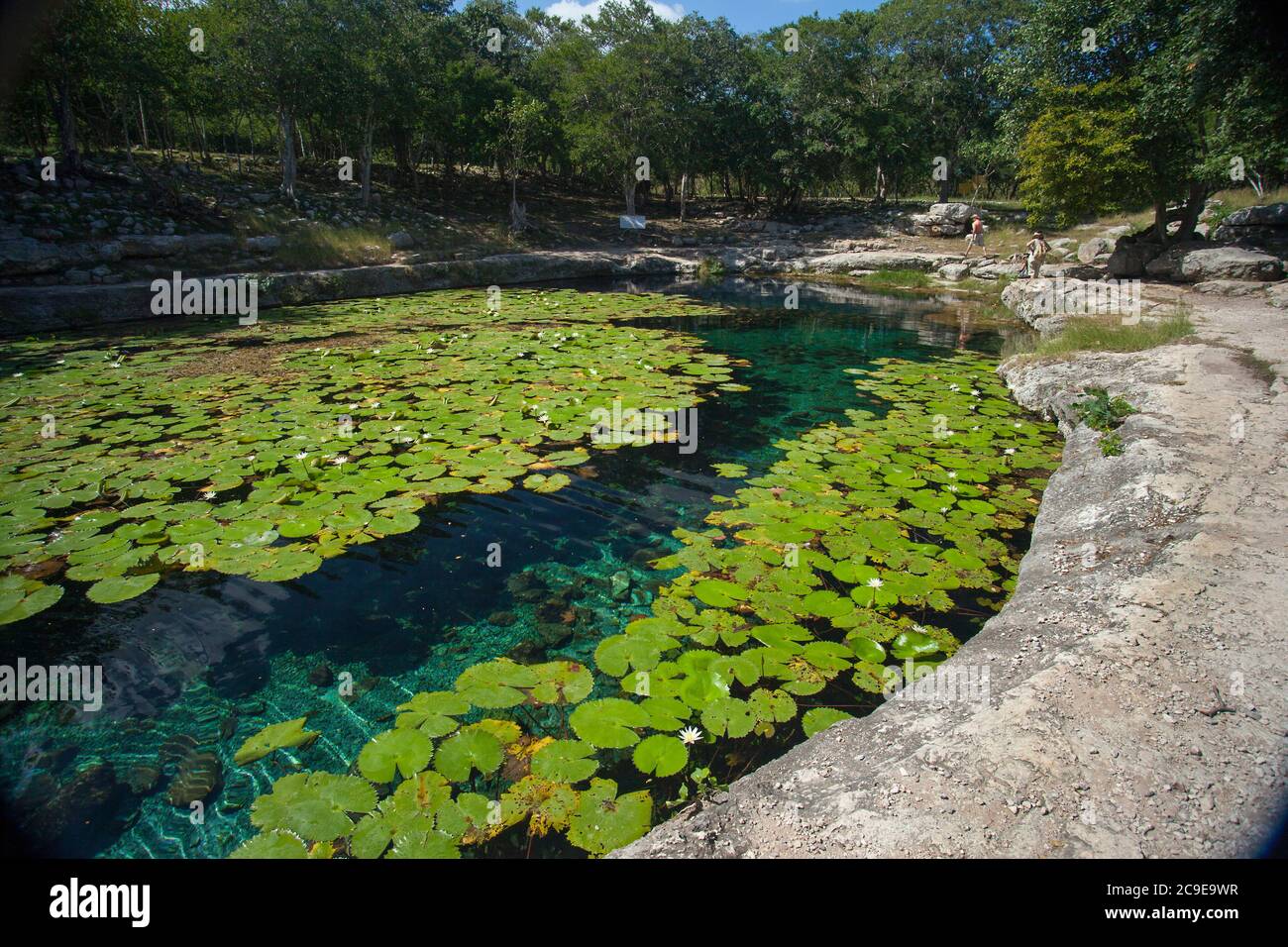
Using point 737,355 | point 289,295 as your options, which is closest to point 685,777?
point 737,355

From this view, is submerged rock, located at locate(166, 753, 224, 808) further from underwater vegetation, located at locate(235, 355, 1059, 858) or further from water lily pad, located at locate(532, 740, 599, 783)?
water lily pad, located at locate(532, 740, 599, 783)

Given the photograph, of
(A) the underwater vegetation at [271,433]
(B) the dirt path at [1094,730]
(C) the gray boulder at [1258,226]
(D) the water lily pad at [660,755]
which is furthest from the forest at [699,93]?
(B) the dirt path at [1094,730]

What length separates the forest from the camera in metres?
11.9

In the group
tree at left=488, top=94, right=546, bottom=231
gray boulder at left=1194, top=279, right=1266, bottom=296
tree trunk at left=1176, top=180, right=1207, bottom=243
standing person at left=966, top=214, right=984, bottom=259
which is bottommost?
gray boulder at left=1194, top=279, right=1266, bottom=296

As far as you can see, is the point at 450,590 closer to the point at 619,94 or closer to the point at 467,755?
the point at 467,755

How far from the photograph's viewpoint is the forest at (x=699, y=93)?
39.0ft

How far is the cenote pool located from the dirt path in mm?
373

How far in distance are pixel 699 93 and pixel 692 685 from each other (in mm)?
32320

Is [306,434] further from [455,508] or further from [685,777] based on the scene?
[685,777]

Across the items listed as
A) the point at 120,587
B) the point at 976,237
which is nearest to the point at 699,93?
the point at 976,237

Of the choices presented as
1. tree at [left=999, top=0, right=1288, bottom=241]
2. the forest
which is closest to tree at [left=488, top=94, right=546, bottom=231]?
the forest

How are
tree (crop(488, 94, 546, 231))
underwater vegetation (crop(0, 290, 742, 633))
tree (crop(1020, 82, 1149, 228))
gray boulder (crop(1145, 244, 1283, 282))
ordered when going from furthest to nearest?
1. tree (crop(488, 94, 546, 231))
2. tree (crop(1020, 82, 1149, 228))
3. gray boulder (crop(1145, 244, 1283, 282))
4. underwater vegetation (crop(0, 290, 742, 633))

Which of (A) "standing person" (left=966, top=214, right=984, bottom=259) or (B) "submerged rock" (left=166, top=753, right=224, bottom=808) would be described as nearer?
(B) "submerged rock" (left=166, top=753, right=224, bottom=808)

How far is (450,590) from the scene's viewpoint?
3490mm
